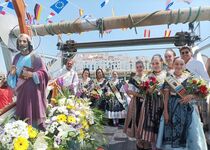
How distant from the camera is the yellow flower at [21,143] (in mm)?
2658

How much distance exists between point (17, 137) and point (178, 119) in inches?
81.7

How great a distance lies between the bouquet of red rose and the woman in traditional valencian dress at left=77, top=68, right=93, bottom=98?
3.22 meters

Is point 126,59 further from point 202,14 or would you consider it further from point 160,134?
point 160,134

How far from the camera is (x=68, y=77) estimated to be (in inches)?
257

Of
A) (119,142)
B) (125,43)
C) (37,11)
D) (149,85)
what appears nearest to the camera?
(149,85)

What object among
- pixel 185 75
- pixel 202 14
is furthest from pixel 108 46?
pixel 185 75

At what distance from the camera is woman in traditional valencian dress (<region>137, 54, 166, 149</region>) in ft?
14.0

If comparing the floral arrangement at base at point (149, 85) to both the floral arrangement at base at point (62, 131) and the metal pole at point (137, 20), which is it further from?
the metal pole at point (137, 20)

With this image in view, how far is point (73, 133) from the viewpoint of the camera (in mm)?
3236

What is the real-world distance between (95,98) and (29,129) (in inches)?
165

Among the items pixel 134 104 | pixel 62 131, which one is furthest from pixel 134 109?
pixel 62 131

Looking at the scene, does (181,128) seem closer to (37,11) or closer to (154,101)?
(154,101)

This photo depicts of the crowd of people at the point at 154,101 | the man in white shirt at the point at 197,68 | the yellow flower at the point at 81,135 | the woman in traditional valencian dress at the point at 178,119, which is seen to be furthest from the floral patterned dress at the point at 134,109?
the yellow flower at the point at 81,135

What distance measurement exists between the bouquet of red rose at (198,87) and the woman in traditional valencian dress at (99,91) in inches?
128
